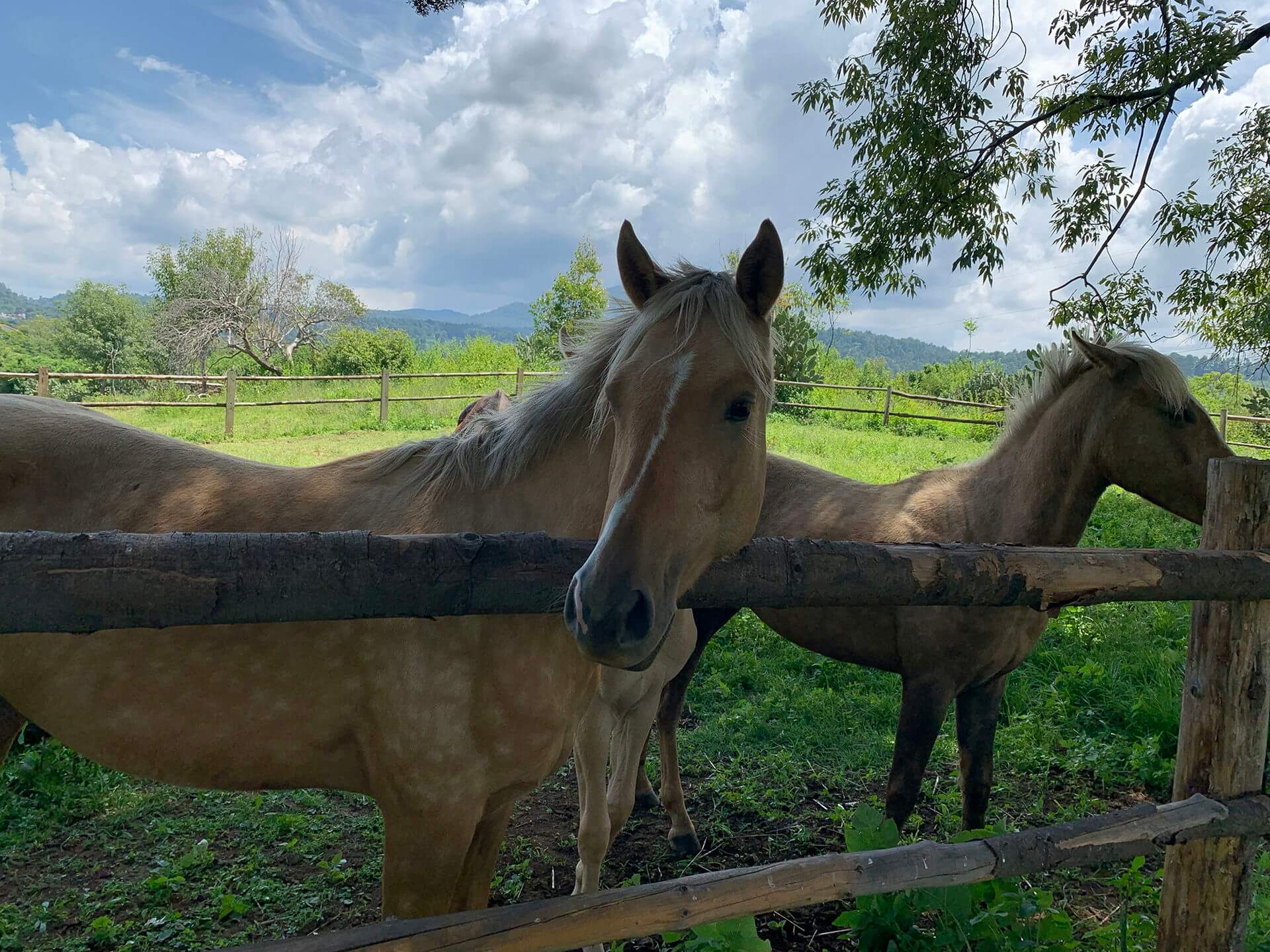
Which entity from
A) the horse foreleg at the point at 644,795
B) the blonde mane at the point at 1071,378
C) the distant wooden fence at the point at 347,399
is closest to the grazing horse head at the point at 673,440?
the blonde mane at the point at 1071,378

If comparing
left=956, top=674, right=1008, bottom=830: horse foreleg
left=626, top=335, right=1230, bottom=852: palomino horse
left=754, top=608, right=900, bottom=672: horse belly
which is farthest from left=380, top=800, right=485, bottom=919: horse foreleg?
left=956, top=674, right=1008, bottom=830: horse foreleg

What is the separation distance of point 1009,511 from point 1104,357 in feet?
2.66

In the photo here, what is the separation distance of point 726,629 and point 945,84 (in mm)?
5251

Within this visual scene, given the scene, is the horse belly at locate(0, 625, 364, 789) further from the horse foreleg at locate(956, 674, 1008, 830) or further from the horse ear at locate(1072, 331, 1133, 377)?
the horse ear at locate(1072, 331, 1133, 377)

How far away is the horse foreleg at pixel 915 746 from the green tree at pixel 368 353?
30843 millimetres

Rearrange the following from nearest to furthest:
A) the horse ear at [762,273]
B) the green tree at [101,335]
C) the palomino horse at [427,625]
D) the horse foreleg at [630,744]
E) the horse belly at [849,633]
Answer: the palomino horse at [427,625]
the horse ear at [762,273]
the horse foreleg at [630,744]
the horse belly at [849,633]
the green tree at [101,335]

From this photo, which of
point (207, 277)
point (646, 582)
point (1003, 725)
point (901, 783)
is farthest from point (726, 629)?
point (207, 277)

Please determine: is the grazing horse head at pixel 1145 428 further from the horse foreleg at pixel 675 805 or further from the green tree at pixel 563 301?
the green tree at pixel 563 301

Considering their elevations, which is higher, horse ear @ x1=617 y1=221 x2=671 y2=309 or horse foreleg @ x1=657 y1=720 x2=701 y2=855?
horse ear @ x1=617 y1=221 x2=671 y2=309

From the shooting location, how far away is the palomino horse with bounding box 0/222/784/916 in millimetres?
1653

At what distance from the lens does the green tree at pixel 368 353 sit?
32.9m

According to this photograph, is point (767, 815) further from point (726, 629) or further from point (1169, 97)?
point (1169, 97)

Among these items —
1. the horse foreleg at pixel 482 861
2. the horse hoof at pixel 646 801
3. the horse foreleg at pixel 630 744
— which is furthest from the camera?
the horse hoof at pixel 646 801

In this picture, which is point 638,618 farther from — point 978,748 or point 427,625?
point 978,748
